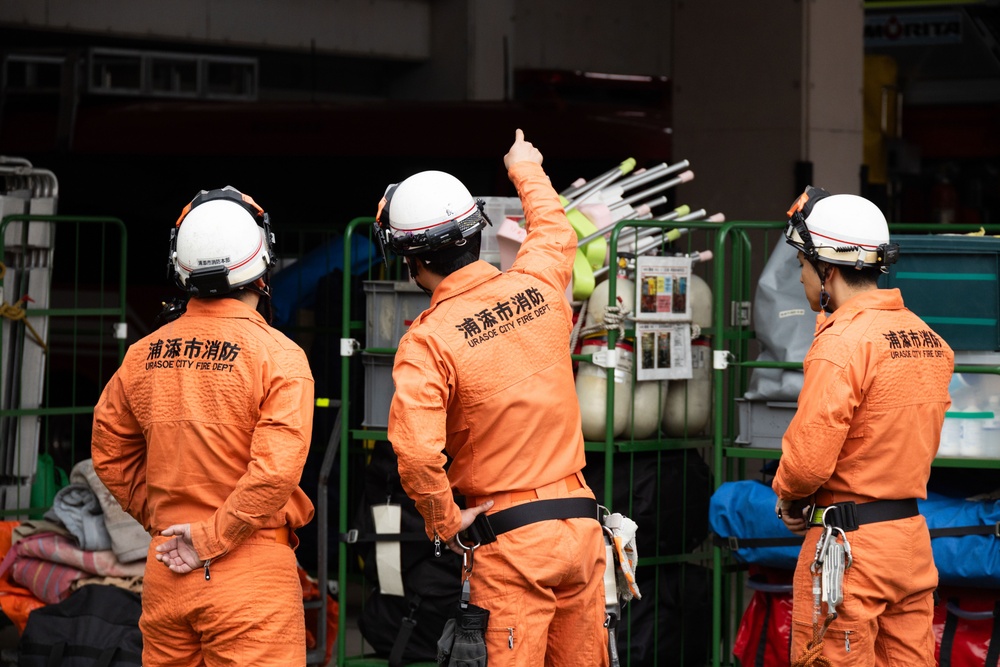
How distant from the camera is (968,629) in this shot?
16.9 ft

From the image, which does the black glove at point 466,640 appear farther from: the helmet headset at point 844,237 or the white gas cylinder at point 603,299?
the white gas cylinder at point 603,299

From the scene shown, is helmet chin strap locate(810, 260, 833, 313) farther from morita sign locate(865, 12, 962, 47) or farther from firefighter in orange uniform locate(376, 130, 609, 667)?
morita sign locate(865, 12, 962, 47)

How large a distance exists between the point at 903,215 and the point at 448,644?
38.2 feet

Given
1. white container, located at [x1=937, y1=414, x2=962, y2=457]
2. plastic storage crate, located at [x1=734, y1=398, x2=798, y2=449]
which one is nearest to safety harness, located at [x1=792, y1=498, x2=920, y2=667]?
white container, located at [x1=937, y1=414, x2=962, y2=457]

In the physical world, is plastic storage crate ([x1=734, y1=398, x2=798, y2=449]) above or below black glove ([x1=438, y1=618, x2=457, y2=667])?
above

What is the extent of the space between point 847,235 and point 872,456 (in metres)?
0.71

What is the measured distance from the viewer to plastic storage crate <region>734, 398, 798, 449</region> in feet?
17.9

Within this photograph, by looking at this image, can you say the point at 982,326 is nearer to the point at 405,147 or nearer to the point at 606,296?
the point at 606,296

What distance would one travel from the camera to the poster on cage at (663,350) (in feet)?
18.2

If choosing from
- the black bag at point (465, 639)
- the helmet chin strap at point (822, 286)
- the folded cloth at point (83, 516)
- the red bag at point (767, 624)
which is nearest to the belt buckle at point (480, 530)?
the black bag at point (465, 639)

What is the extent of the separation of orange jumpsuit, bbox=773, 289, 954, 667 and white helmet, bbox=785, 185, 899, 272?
0.40 feet

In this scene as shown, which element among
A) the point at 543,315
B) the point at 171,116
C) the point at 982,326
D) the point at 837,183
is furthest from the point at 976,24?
the point at 543,315

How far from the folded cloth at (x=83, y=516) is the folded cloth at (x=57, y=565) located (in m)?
0.05

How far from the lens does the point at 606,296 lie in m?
5.58
